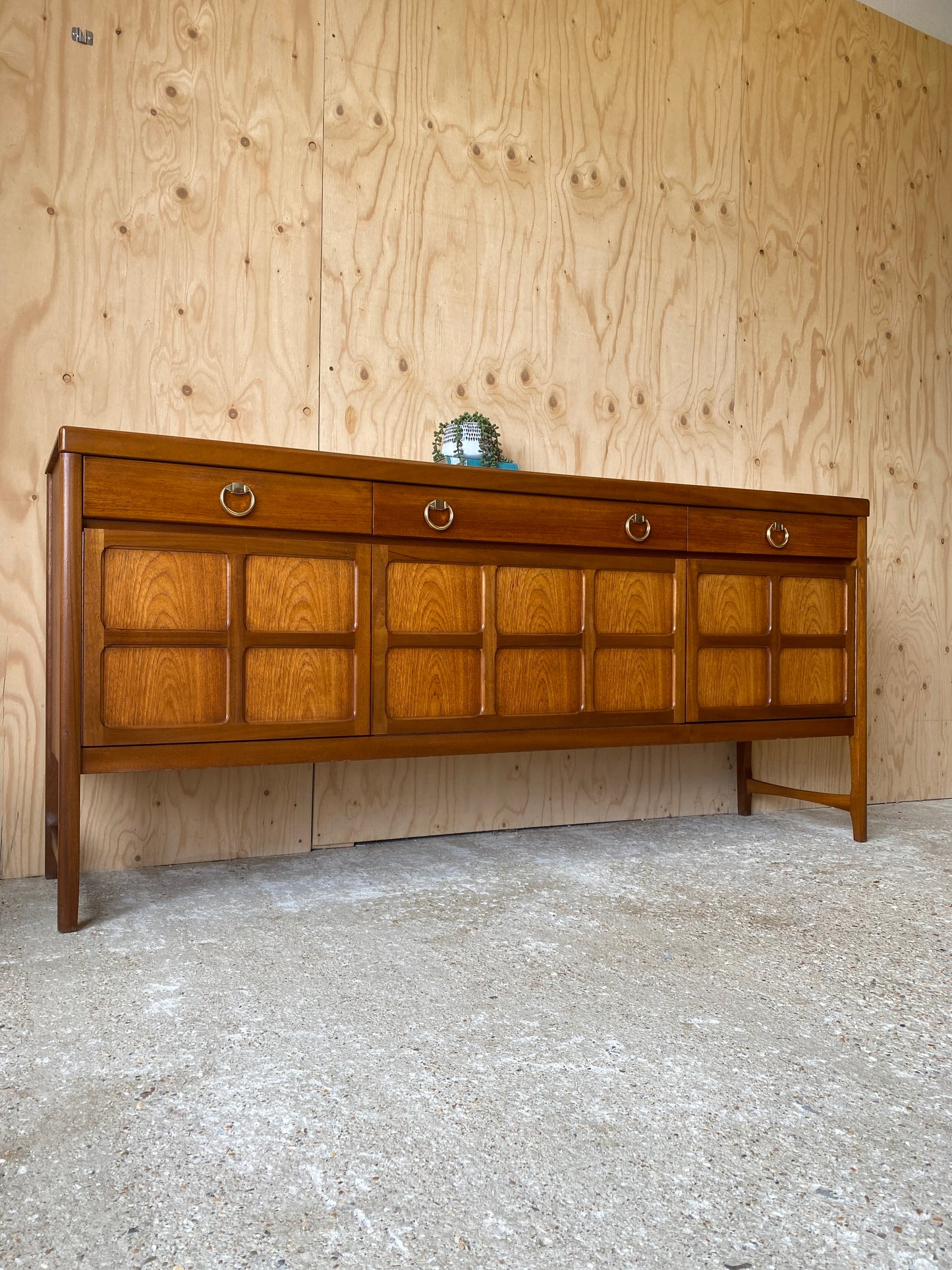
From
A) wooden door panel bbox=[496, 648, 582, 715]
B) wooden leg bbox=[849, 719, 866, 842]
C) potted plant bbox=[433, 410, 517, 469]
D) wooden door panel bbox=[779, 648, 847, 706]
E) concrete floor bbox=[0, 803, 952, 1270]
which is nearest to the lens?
concrete floor bbox=[0, 803, 952, 1270]

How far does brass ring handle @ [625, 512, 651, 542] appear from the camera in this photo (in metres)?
2.11

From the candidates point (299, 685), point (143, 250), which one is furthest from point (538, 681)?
point (143, 250)

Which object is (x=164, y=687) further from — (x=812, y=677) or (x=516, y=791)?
(x=812, y=677)

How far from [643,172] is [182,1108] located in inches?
106

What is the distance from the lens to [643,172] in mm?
2715

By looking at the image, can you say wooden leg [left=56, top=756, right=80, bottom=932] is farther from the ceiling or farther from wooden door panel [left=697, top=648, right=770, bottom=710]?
the ceiling

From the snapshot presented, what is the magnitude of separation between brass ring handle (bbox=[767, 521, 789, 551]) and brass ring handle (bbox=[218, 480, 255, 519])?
128 centimetres

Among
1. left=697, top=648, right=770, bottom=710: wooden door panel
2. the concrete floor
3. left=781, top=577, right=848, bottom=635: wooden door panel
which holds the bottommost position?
the concrete floor

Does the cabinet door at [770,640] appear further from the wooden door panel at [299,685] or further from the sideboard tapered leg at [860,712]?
the wooden door panel at [299,685]

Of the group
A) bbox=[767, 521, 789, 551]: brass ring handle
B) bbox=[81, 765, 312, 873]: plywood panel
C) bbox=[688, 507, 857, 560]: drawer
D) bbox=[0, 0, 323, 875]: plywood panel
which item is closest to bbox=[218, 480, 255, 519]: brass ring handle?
bbox=[0, 0, 323, 875]: plywood panel

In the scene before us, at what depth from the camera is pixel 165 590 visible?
1.68 metres

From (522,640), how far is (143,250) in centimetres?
125

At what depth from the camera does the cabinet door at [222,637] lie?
1636mm

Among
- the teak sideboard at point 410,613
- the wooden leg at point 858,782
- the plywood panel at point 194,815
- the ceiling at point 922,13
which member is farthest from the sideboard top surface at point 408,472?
the ceiling at point 922,13
